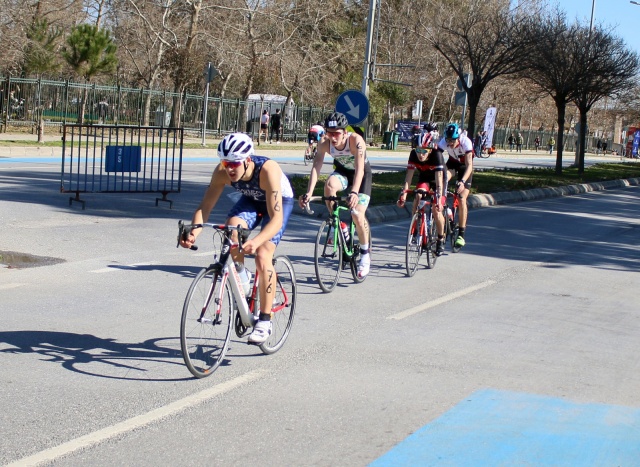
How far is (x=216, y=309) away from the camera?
244 inches

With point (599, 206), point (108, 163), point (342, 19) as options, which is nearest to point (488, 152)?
point (342, 19)

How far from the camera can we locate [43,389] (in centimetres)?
578

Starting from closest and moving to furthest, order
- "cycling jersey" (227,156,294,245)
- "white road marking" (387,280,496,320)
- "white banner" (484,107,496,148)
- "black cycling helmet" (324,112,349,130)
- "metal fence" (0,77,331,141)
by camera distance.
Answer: "cycling jersey" (227,156,294,245) → "white road marking" (387,280,496,320) → "black cycling helmet" (324,112,349,130) → "metal fence" (0,77,331,141) → "white banner" (484,107,496,148)

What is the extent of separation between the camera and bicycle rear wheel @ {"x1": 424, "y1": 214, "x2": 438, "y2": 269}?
37.8ft

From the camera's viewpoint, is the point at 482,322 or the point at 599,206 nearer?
the point at 482,322

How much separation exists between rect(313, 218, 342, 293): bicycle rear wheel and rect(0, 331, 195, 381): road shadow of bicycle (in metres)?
2.74

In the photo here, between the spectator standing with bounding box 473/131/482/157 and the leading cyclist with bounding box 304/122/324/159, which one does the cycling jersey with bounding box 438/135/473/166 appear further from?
the spectator standing with bounding box 473/131/482/157

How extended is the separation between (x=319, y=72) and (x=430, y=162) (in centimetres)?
4052

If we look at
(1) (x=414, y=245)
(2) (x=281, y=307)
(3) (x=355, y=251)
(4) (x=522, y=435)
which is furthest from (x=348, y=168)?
(4) (x=522, y=435)

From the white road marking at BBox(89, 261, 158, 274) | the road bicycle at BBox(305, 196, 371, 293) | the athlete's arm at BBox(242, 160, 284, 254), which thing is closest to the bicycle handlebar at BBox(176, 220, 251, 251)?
the athlete's arm at BBox(242, 160, 284, 254)

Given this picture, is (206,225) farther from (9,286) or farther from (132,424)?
(9,286)

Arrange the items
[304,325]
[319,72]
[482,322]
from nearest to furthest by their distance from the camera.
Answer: [304,325] < [482,322] < [319,72]

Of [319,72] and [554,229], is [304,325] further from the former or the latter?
[319,72]

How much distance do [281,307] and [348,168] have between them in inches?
132
